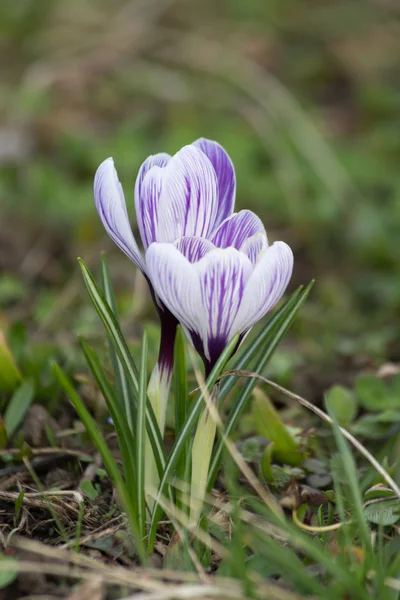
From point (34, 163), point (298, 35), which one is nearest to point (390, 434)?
point (34, 163)

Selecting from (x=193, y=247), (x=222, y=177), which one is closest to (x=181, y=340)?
(x=193, y=247)

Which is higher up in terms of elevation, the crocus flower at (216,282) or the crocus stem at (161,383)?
the crocus flower at (216,282)

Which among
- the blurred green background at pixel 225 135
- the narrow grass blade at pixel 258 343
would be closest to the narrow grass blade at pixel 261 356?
the narrow grass blade at pixel 258 343

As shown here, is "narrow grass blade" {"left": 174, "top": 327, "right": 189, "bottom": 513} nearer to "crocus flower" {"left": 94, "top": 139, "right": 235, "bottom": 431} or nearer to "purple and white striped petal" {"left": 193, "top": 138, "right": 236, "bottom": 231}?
"crocus flower" {"left": 94, "top": 139, "right": 235, "bottom": 431}

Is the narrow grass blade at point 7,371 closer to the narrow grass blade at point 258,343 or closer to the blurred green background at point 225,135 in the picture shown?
the blurred green background at point 225,135

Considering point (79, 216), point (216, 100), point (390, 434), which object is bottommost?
point (390, 434)

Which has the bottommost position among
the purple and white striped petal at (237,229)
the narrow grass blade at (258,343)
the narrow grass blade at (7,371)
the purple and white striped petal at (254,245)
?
the narrow grass blade at (7,371)

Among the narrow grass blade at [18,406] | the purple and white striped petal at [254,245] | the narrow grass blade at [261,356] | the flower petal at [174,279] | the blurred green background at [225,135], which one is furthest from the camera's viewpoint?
the blurred green background at [225,135]

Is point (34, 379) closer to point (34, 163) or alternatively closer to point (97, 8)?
point (34, 163)
